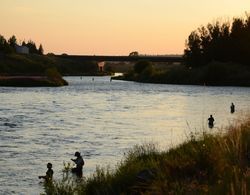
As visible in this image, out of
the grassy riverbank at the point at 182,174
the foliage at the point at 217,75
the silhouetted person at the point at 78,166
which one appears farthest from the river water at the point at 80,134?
the foliage at the point at 217,75

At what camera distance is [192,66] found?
16675 cm

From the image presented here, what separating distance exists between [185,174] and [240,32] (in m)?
152

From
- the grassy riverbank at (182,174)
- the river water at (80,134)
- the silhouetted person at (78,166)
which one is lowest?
the river water at (80,134)

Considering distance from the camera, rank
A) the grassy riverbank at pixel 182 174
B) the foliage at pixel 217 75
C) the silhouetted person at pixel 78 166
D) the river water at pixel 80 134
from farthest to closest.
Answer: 1. the foliage at pixel 217 75
2. the river water at pixel 80 134
3. the silhouetted person at pixel 78 166
4. the grassy riverbank at pixel 182 174

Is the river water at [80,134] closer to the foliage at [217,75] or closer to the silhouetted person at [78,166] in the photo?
the silhouetted person at [78,166]

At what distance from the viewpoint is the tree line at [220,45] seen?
157750 millimetres

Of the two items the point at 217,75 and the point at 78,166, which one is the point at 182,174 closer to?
the point at 78,166

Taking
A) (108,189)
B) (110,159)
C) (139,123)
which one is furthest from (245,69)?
(108,189)

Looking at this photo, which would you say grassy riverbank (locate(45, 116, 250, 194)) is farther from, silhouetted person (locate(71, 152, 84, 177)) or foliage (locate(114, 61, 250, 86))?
foliage (locate(114, 61, 250, 86))

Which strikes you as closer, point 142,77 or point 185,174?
point 185,174

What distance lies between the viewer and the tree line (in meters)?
158

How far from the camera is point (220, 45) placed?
528ft

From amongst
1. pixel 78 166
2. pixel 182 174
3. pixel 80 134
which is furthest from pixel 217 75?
pixel 182 174

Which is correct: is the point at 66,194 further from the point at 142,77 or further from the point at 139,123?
the point at 142,77
